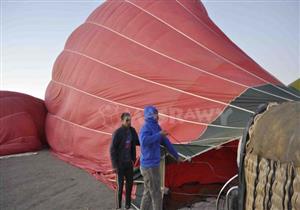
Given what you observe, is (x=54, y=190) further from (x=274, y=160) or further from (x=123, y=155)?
(x=274, y=160)

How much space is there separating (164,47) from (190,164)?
223 centimetres

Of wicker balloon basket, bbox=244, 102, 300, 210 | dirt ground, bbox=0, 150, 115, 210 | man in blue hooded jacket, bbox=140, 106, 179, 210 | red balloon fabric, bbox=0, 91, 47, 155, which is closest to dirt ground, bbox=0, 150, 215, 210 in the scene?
dirt ground, bbox=0, 150, 115, 210

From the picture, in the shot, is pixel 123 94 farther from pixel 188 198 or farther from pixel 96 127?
pixel 188 198

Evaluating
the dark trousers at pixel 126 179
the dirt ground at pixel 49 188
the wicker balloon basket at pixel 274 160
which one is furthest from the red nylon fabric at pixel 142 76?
the wicker balloon basket at pixel 274 160

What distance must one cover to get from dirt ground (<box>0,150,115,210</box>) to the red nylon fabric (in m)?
0.30

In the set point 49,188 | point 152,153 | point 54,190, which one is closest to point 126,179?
point 152,153

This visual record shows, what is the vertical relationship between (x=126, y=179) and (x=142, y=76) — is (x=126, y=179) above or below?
below

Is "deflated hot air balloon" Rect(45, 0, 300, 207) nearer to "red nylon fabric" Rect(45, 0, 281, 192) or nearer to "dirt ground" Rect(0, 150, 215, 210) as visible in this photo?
"red nylon fabric" Rect(45, 0, 281, 192)

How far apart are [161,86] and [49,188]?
2.24m

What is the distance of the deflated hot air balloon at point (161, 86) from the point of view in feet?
16.9

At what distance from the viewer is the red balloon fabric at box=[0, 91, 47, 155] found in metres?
8.71

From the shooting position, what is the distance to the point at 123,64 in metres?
6.76

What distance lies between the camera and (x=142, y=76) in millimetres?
6422

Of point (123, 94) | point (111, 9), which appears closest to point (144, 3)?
point (111, 9)
